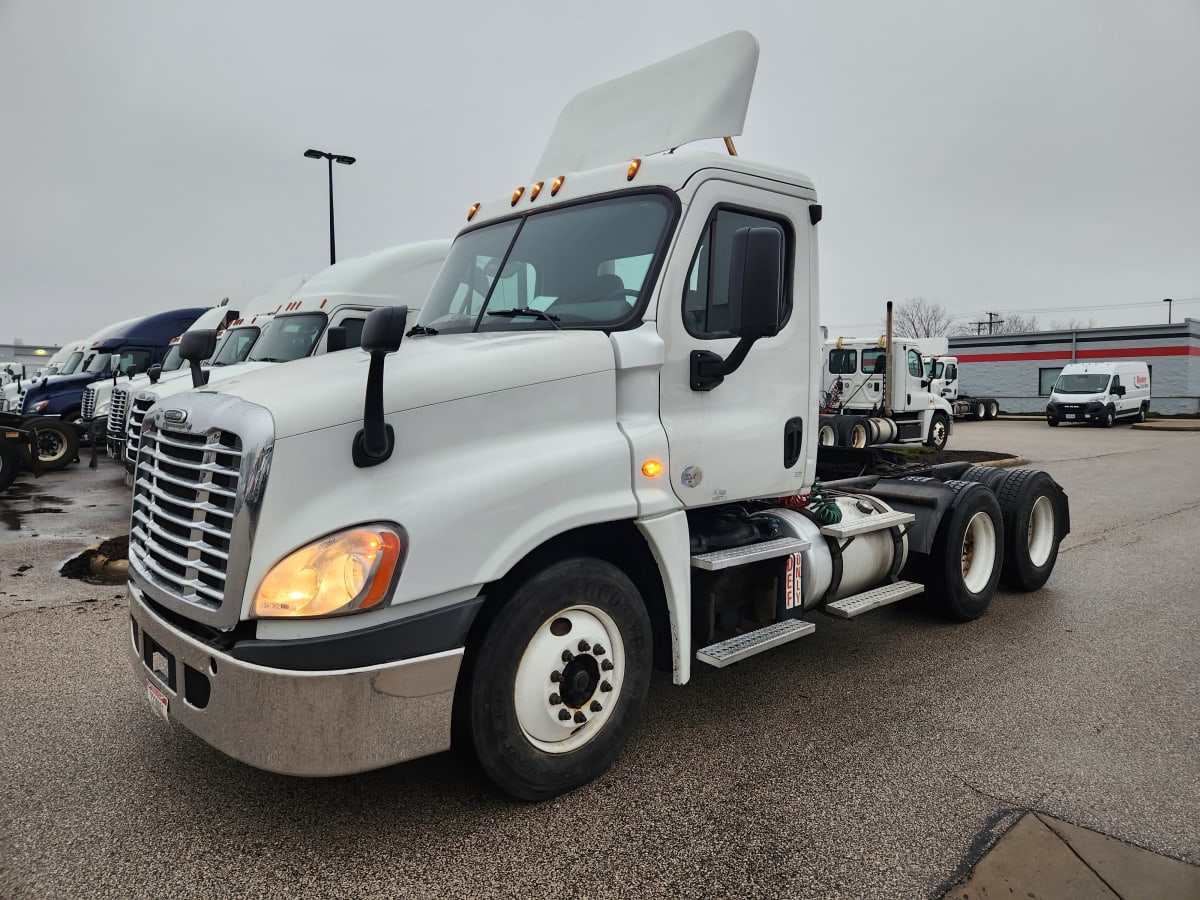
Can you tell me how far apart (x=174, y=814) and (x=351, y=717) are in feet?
3.56

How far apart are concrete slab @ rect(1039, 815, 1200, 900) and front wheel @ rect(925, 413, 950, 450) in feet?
67.4

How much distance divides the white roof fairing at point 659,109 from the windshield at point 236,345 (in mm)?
8680

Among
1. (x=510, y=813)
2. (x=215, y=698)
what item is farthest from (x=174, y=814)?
(x=510, y=813)

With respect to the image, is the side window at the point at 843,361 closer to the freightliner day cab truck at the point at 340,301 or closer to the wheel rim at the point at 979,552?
the freightliner day cab truck at the point at 340,301

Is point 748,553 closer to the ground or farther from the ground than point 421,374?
closer to the ground

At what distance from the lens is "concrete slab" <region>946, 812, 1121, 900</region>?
2707 millimetres

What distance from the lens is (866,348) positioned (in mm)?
22344

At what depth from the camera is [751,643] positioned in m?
3.91

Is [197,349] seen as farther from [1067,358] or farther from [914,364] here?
[1067,358]

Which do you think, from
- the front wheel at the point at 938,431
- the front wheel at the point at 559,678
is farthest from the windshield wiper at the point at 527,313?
the front wheel at the point at 938,431

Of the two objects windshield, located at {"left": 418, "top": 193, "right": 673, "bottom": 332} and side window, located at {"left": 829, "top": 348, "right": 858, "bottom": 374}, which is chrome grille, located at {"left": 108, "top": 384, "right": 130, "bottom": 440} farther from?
side window, located at {"left": 829, "top": 348, "right": 858, "bottom": 374}

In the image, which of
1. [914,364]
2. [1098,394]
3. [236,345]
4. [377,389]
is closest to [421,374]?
[377,389]

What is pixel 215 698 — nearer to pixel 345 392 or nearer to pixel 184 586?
pixel 184 586

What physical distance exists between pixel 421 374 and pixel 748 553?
1.88 metres
